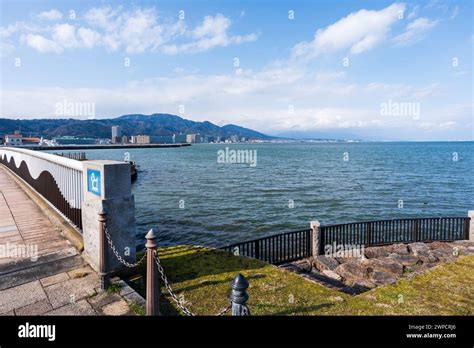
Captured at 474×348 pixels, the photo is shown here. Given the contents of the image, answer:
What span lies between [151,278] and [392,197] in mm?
28351

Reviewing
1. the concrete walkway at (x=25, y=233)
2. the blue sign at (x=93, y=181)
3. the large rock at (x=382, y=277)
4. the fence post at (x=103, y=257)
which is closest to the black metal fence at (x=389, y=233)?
the large rock at (x=382, y=277)

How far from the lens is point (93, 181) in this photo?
5500mm

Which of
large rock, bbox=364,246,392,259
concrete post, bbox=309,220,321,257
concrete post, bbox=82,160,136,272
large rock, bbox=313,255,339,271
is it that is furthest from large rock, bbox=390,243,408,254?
concrete post, bbox=82,160,136,272

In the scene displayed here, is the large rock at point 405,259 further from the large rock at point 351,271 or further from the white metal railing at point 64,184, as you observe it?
the white metal railing at point 64,184

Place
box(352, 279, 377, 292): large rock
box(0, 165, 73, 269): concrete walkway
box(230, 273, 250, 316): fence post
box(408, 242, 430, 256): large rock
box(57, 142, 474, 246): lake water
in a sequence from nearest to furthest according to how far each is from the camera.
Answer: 1. box(230, 273, 250, 316): fence post
2. box(0, 165, 73, 269): concrete walkway
3. box(352, 279, 377, 292): large rock
4. box(408, 242, 430, 256): large rock
5. box(57, 142, 474, 246): lake water

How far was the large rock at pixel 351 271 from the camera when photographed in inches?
338

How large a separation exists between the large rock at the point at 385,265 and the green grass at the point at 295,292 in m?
2.23

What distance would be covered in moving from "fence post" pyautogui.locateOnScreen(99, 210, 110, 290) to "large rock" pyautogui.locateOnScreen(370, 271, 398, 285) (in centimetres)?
723

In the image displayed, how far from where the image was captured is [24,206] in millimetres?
10734

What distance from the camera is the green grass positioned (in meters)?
4.76

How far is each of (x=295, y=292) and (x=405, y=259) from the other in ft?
22.8

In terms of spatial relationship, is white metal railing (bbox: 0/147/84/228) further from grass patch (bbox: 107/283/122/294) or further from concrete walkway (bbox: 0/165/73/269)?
grass patch (bbox: 107/283/122/294)
